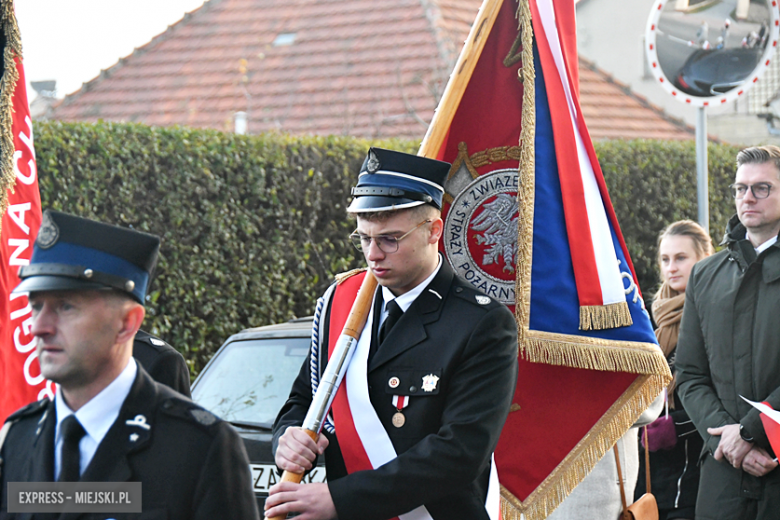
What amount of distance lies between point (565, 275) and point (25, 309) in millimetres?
2291

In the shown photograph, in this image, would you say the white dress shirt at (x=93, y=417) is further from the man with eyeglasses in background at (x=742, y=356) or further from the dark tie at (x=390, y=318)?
the man with eyeglasses in background at (x=742, y=356)

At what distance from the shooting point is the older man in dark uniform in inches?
76.3

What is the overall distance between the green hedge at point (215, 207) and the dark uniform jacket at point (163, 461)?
5125 millimetres

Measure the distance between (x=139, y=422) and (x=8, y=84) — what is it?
8.88ft

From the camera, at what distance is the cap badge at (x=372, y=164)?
10.2ft

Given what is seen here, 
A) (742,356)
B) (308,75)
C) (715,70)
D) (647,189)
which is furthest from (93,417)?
(308,75)

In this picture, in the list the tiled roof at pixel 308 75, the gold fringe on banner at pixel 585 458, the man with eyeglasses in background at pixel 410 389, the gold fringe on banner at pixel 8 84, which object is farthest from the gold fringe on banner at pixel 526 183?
the tiled roof at pixel 308 75

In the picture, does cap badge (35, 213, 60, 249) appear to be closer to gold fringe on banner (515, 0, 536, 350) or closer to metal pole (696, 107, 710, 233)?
gold fringe on banner (515, 0, 536, 350)

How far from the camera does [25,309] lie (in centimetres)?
391

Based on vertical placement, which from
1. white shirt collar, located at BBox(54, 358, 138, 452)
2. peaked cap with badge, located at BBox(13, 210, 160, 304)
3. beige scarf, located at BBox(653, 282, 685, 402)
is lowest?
beige scarf, located at BBox(653, 282, 685, 402)

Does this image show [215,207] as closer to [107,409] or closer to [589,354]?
[589,354]

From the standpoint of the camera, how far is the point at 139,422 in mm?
1993

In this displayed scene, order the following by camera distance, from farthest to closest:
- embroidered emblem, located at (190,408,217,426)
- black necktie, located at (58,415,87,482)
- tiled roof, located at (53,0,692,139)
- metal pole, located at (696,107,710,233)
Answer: tiled roof, located at (53,0,692,139), metal pole, located at (696,107,710,233), embroidered emblem, located at (190,408,217,426), black necktie, located at (58,415,87,482)

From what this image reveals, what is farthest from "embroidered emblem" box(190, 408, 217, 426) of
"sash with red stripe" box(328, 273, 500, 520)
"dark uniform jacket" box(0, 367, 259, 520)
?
"sash with red stripe" box(328, 273, 500, 520)
